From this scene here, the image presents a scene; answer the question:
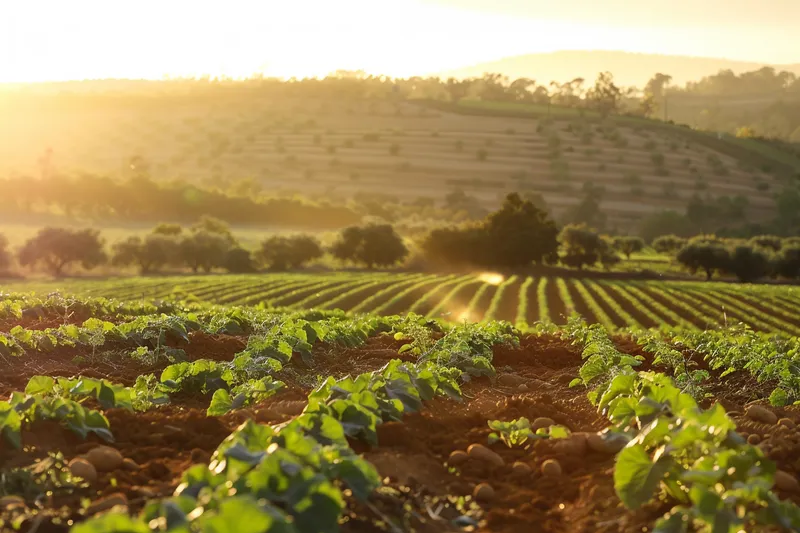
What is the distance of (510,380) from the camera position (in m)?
7.98

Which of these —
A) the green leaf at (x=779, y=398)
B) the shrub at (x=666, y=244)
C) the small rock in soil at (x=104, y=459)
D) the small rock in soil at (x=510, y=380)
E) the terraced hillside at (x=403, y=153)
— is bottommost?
the shrub at (x=666, y=244)

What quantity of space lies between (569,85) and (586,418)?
18102 centimetres

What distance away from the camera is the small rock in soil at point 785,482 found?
421 centimetres

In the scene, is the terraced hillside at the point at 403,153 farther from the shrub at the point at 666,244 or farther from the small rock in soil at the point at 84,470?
the small rock in soil at the point at 84,470

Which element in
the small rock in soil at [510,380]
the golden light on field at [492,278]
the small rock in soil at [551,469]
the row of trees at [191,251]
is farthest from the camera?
the row of trees at [191,251]

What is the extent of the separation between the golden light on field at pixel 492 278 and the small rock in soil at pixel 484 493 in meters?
54.7

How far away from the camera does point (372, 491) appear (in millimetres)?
4047

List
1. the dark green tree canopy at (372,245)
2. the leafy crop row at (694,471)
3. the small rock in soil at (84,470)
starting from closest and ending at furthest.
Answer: the leafy crop row at (694,471) → the small rock in soil at (84,470) → the dark green tree canopy at (372,245)

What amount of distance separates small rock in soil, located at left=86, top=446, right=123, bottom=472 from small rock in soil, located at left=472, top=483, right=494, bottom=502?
1903mm

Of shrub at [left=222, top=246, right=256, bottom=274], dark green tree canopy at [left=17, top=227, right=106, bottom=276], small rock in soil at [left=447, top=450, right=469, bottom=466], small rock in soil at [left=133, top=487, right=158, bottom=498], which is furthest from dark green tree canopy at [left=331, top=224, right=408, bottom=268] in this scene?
small rock in soil at [left=133, top=487, right=158, bottom=498]

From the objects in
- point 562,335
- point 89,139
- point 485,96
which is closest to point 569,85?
point 485,96

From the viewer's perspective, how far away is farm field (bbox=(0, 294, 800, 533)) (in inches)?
134

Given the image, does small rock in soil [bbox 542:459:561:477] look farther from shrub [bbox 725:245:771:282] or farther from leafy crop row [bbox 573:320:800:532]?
shrub [bbox 725:245:771:282]

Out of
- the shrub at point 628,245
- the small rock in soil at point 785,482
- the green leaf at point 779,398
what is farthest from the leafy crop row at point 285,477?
the shrub at point 628,245
